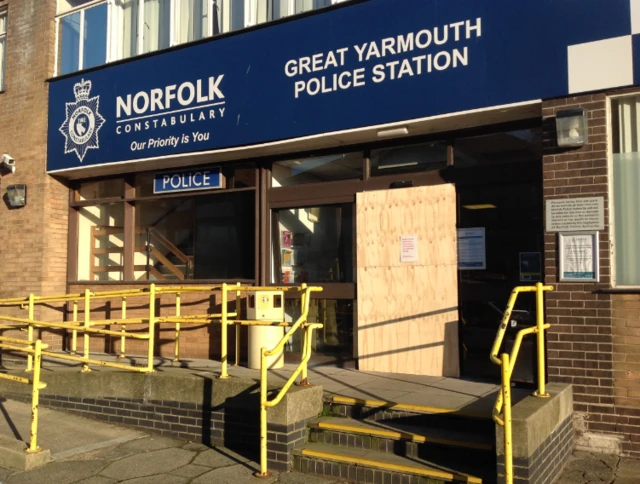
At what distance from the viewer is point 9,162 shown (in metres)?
10.2

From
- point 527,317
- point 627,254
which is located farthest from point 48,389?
point 627,254

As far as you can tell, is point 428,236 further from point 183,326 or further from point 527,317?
point 183,326

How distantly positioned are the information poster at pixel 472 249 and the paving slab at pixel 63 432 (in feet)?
13.0

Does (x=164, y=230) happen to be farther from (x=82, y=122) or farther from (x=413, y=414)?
(x=413, y=414)

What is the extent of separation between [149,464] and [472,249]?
4.01m

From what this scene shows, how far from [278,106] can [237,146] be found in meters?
0.80

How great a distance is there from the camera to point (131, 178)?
9852 mm

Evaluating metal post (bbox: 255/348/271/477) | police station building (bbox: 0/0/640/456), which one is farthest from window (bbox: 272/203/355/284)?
metal post (bbox: 255/348/271/477)

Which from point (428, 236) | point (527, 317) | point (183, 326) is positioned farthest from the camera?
point (183, 326)

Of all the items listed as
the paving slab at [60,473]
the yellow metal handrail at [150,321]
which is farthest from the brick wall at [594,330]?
the paving slab at [60,473]

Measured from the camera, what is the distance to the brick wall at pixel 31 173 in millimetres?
9953

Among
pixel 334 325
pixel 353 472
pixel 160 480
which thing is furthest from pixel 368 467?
pixel 334 325

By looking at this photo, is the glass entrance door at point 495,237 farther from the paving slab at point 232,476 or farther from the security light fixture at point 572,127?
the paving slab at point 232,476

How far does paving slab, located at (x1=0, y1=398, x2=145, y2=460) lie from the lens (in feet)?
20.3
